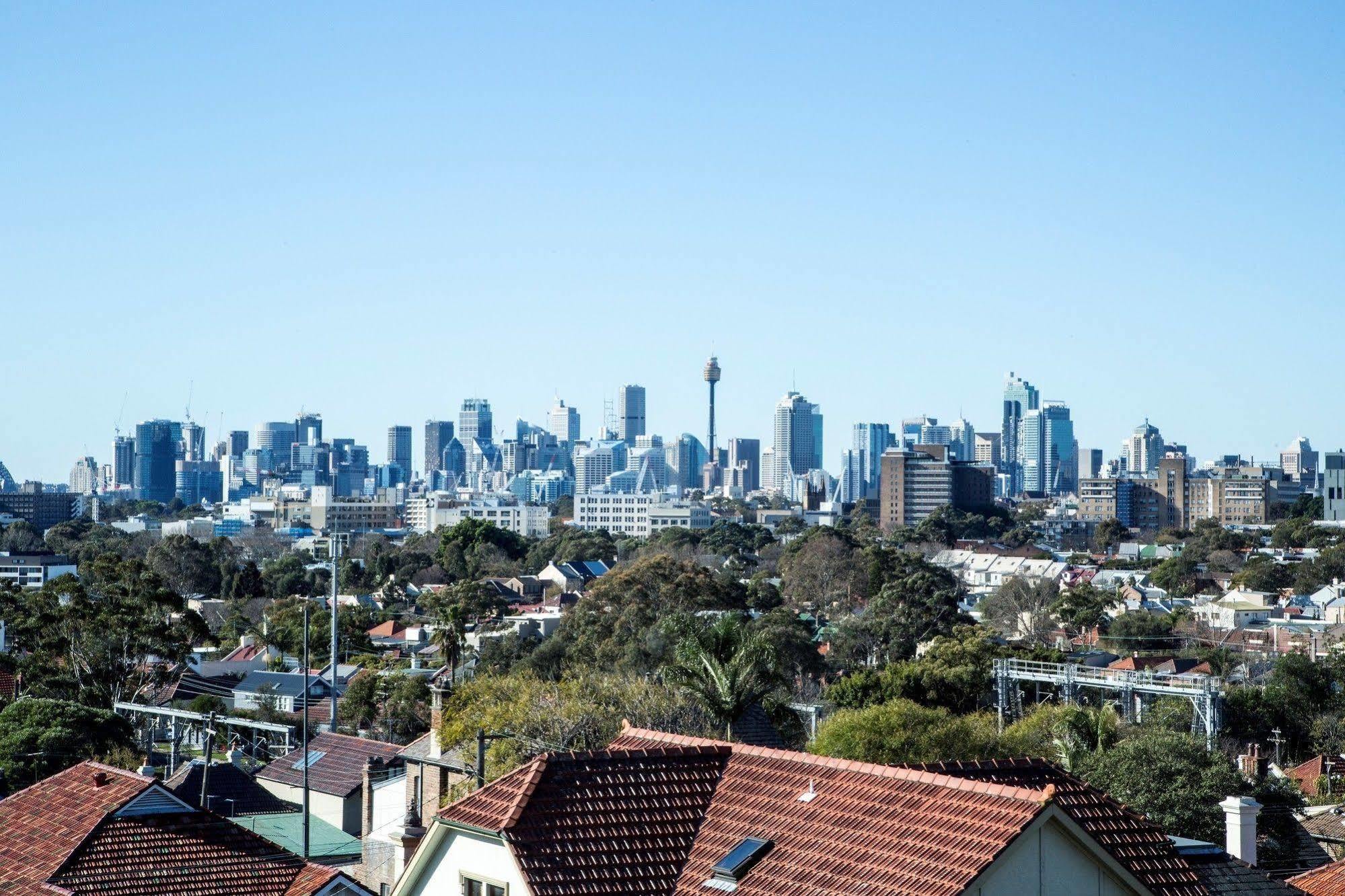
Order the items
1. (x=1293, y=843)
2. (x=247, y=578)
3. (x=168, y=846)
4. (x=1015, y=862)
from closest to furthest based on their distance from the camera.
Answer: (x=1015, y=862) < (x=168, y=846) < (x=1293, y=843) < (x=247, y=578)

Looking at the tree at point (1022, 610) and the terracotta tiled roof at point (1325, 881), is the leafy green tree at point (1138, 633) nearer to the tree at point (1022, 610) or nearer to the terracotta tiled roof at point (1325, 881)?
the tree at point (1022, 610)

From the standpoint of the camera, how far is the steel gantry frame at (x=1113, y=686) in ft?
138

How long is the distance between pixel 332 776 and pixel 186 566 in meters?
69.1

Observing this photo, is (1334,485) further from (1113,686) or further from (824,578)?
(1113,686)

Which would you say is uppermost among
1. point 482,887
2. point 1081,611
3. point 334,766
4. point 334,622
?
point 482,887

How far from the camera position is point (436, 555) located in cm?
10794

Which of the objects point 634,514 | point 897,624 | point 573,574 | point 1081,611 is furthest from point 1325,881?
point 634,514

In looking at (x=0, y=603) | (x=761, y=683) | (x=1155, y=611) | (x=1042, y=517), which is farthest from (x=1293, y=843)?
(x=1042, y=517)

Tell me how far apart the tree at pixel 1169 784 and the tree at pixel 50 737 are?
58.0 feet

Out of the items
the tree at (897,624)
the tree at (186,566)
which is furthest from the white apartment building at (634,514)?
the tree at (897,624)

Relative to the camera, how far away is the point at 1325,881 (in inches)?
601

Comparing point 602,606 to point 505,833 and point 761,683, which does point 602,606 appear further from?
point 505,833

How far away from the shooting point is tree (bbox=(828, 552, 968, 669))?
58.7m

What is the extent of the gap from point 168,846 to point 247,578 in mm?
80159
